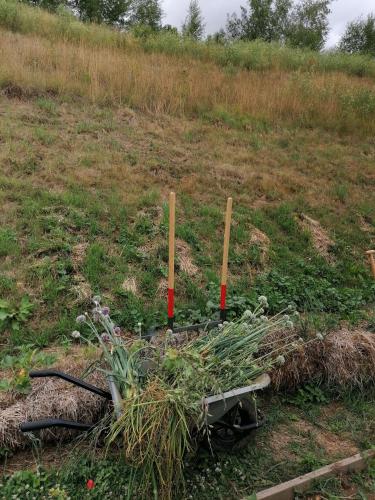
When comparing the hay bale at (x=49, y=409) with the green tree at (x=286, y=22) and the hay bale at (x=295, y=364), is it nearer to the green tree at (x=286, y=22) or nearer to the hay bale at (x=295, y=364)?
the hay bale at (x=295, y=364)

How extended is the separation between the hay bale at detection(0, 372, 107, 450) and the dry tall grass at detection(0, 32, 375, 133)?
18.7ft

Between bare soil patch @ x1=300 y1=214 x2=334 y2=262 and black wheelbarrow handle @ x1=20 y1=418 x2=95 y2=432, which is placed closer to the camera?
black wheelbarrow handle @ x1=20 y1=418 x2=95 y2=432

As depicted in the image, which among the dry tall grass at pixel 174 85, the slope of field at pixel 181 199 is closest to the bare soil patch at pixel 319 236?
the slope of field at pixel 181 199

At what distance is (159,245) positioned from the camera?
4594mm

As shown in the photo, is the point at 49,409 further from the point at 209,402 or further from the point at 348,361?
the point at 348,361

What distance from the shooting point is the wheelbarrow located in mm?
2184

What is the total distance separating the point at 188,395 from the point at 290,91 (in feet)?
26.7

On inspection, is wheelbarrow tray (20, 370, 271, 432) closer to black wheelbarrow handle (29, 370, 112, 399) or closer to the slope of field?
black wheelbarrow handle (29, 370, 112, 399)

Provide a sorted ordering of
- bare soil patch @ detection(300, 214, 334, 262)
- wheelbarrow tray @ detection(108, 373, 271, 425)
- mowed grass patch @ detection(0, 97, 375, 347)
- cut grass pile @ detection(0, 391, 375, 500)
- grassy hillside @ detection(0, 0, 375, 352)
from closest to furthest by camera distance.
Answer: wheelbarrow tray @ detection(108, 373, 271, 425) < cut grass pile @ detection(0, 391, 375, 500) < mowed grass patch @ detection(0, 97, 375, 347) < grassy hillside @ detection(0, 0, 375, 352) < bare soil patch @ detection(300, 214, 334, 262)

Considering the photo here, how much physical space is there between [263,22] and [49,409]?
24.8 m

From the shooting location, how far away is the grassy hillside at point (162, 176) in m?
4.09

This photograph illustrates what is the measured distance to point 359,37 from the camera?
23281mm

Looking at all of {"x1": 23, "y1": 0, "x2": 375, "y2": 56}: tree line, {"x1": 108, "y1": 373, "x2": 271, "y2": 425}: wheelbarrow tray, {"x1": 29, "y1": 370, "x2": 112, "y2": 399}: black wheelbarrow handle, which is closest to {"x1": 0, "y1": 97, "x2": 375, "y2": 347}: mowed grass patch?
{"x1": 29, "y1": 370, "x2": 112, "y2": 399}: black wheelbarrow handle

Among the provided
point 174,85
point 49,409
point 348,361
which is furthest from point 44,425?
point 174,85
